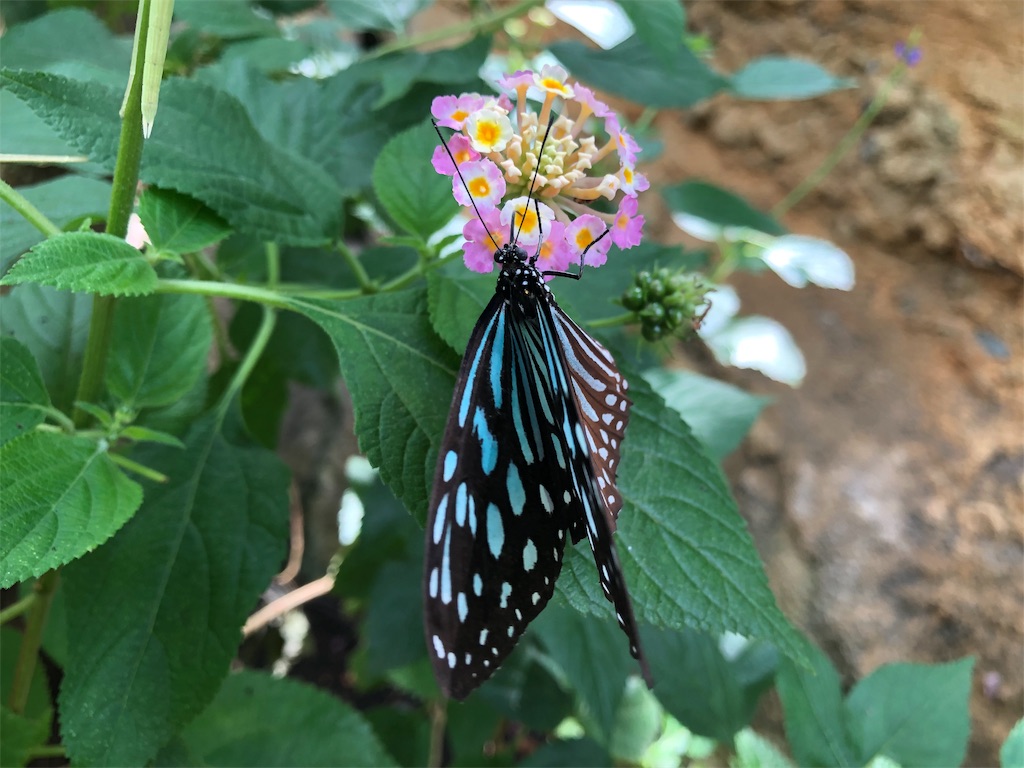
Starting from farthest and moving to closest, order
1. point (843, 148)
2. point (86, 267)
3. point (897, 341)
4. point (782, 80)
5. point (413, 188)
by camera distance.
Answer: point (843, 148), point (897, 341), point (782, 80), point (413, 188), point (86, 267)

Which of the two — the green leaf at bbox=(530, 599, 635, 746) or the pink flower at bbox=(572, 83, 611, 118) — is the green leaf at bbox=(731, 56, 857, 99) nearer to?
the pink flower at bbox=(572, 83, 611, 118)

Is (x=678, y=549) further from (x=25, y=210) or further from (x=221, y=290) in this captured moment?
(x=25, y=210)

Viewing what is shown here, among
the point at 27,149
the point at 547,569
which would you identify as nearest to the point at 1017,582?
the point at 547,569

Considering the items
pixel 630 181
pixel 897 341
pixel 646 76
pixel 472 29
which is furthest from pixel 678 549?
pixel 897 341

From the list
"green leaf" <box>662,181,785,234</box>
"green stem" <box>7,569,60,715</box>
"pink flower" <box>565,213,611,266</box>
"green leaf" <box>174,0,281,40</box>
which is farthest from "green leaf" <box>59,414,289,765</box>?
"green leaf" <box>662,181,785,234</box>

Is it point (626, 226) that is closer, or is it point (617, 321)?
point (626, 226)

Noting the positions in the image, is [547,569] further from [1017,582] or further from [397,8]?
[1017,582]

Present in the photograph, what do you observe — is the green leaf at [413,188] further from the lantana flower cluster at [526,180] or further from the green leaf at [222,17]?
the green leaf at [222,17]

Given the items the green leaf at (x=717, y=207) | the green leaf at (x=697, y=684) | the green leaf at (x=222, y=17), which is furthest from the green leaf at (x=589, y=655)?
the green leaf at (x=222, y=17)
